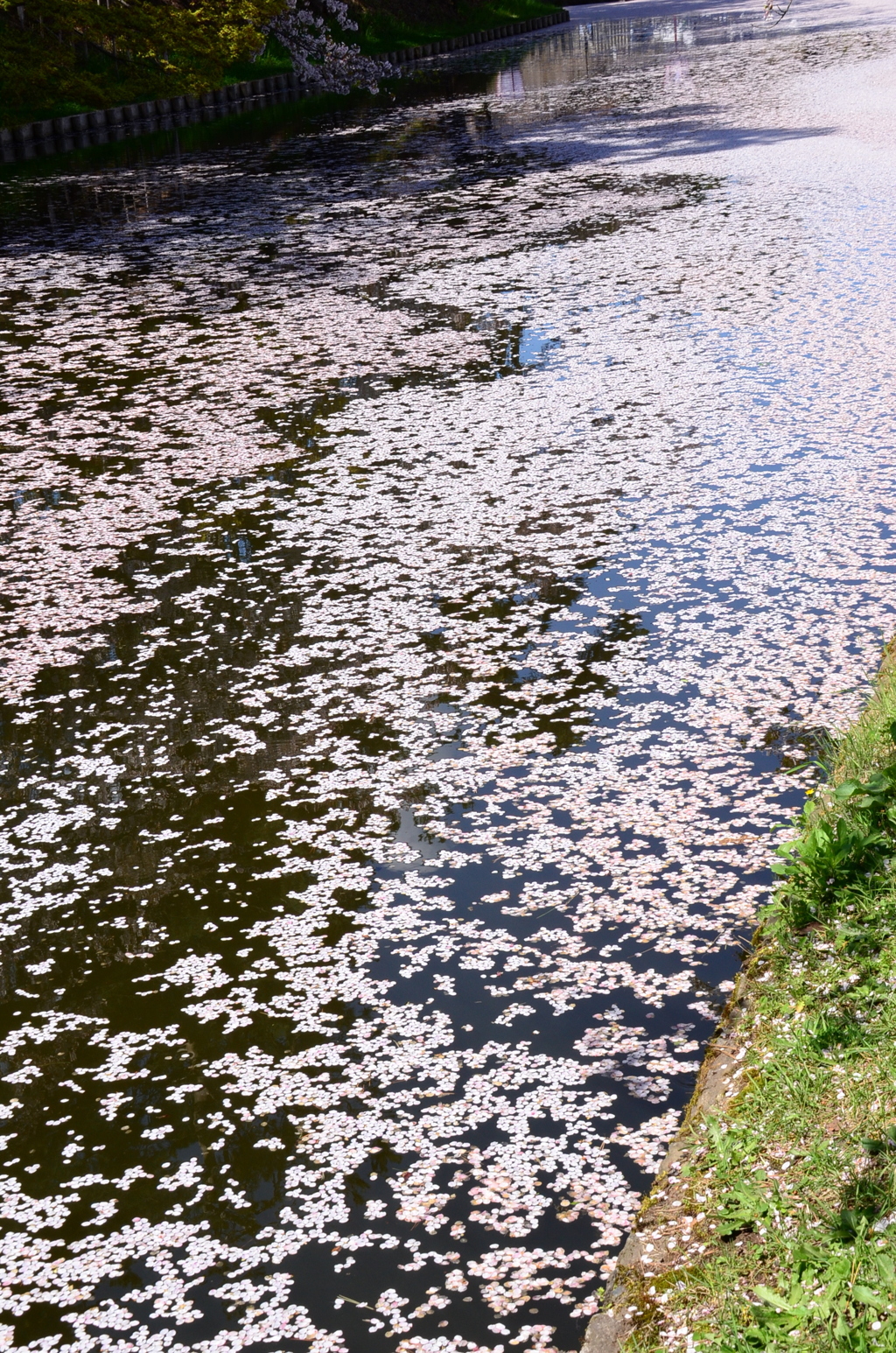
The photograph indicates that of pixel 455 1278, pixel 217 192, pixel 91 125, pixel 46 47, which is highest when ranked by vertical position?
pixel 46 47

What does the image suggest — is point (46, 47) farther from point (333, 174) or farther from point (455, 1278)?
point (455, 1278)

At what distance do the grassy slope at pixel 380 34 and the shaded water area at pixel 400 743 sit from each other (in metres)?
11.5

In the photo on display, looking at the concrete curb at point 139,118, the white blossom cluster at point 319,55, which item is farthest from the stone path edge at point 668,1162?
the white blossom cluster at point 319,55

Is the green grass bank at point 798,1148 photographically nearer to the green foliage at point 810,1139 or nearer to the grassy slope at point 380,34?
the green foliage at point 810,1139

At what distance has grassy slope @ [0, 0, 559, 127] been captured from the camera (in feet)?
63.6

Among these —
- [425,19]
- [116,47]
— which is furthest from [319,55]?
[425,19]

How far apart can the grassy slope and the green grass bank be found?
730 inches

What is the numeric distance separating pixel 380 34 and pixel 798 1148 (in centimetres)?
3071

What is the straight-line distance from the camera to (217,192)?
523 inches

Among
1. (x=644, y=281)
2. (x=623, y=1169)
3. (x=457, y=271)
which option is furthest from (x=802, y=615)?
(x=457, y=271)

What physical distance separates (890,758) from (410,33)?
31478 mm

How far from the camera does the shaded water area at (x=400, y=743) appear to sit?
7.77 feet

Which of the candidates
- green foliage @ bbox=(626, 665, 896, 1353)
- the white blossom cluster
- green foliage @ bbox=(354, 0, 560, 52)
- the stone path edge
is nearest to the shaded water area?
the stone path edge

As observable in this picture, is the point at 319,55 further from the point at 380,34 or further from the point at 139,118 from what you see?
the point at 139,118
